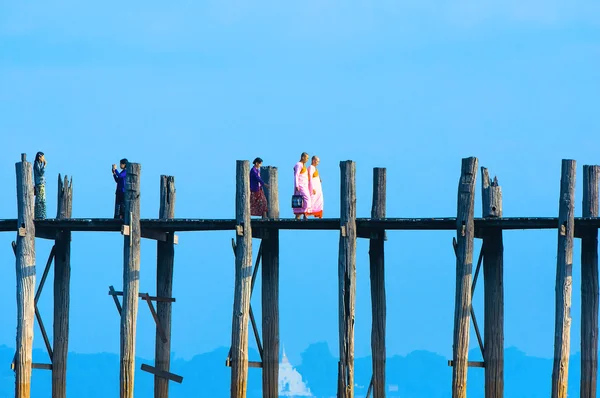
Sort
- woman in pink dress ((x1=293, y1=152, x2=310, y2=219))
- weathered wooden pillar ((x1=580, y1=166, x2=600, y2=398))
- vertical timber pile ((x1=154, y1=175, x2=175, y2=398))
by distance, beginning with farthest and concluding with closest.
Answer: vertical timber pile ((x1=154, y1=175, x2=175, y2=398)), woman in pink dress ((x1=293, y1=152, x2=310, y2=219)), weathered wooden pillar ((x1=580, y1=166, x2=600, y2=398))

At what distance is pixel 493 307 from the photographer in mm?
23578

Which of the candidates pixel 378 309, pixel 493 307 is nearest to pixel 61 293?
pixel 378 309

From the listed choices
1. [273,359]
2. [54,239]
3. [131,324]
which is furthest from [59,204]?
[273,359]

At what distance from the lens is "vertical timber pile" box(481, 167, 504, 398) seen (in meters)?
23.5

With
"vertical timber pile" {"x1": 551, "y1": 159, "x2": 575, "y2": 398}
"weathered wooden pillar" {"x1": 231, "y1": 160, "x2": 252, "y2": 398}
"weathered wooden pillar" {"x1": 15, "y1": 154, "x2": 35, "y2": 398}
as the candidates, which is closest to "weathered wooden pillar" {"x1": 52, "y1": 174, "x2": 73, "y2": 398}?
"weathered wooden pillar" {"x1": 15, "y1": 154, "x2": 35, "y2": 398}

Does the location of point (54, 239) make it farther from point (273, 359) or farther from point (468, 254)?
point (468, 254)

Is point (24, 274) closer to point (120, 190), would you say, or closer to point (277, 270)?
point (120, 190)

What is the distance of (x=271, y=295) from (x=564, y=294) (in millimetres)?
5074

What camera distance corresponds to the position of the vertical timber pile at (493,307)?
23.5 meters

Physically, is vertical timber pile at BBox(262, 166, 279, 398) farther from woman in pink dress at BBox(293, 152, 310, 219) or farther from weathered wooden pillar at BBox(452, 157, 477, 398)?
weathered wooden pillar at BBox(452, 157, 477, 398)

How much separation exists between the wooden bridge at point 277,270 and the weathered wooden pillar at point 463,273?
0.6 inches

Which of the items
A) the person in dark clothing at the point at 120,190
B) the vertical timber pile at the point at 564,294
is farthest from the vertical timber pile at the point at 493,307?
the person in dark clothing at the point at 120,190

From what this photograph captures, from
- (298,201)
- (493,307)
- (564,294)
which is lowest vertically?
(493,307)

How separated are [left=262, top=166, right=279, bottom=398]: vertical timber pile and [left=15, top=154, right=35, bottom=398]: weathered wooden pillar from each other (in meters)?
3.84
